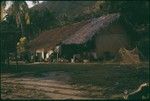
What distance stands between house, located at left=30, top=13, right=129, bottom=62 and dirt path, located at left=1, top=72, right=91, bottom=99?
17.2 meters

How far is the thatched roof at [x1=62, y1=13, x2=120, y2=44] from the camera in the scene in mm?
42344

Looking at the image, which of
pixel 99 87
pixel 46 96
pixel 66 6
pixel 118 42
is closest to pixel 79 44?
pixel 118 42

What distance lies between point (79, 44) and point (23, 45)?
13.6 m

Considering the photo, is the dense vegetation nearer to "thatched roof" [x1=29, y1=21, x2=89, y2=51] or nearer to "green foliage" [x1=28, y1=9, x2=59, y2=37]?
"green foliage" [x1=28, y1=9, x2=59, y2=37]

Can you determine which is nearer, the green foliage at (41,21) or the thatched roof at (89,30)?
the thatched roof at (89,30)

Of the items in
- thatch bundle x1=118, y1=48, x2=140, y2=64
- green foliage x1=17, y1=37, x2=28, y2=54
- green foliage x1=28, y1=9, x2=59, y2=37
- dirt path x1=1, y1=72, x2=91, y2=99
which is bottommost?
dirt path x1=1, y1=72, x2=91, y2=99

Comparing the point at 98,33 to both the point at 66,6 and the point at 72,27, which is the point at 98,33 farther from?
the point at 66,6

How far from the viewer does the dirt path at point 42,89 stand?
1825 centimetres

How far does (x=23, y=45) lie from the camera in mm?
54156

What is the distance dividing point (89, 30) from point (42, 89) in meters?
23.6

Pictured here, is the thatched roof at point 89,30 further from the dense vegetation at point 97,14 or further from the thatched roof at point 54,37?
the thatched roof at point 54,37

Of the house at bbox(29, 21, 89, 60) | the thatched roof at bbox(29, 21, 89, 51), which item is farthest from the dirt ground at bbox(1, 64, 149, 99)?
the thatched roof at bbox(29, 21, 89, 51)

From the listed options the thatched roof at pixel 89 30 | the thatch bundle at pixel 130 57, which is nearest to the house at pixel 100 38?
the thatched roof at pixel 89 30

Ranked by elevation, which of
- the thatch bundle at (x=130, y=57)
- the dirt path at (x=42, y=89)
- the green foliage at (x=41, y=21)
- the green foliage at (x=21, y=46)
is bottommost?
the dirt path at (x=42, y=89)
